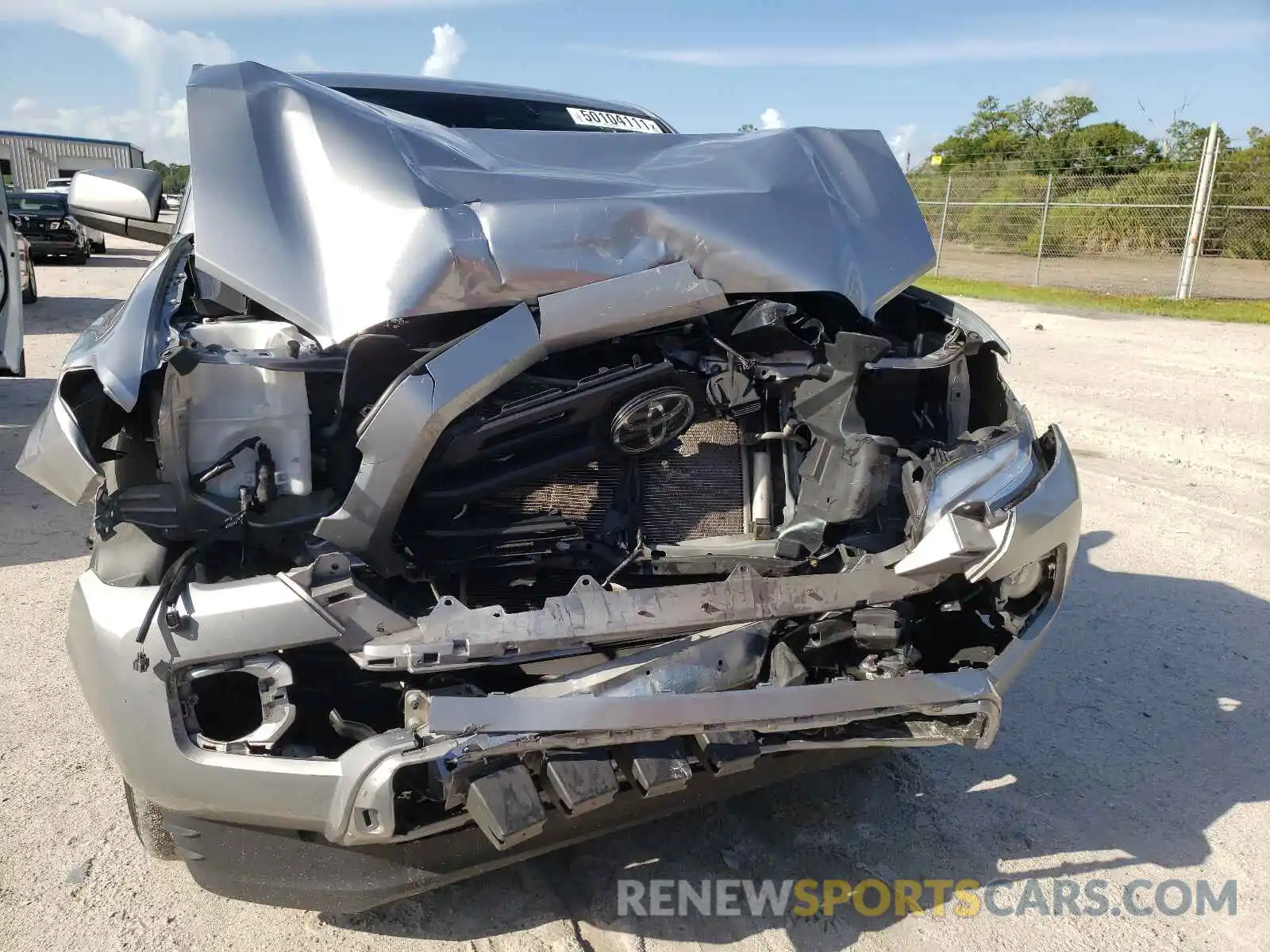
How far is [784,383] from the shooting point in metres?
2.67

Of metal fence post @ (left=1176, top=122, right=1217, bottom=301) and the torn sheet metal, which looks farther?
metal fence post @ (left=1176, top=122, right=1217, bottom=301)

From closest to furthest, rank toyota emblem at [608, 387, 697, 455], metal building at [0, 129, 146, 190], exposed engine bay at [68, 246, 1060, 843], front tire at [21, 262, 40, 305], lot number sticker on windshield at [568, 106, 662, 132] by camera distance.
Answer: exposed engine bay at [68, 246, 1060, 843]
toyota emblem at [608, 387, 697, 455]
lot number sticker on windshield at [568, 106, 662, 132]
front tire at [21, 262, 40, 305]
metal building at [0, 129, 146, 190]

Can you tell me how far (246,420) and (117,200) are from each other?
1788mm

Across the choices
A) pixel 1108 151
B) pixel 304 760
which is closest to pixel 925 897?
pixel 304 760

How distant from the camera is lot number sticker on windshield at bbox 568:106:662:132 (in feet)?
14.3

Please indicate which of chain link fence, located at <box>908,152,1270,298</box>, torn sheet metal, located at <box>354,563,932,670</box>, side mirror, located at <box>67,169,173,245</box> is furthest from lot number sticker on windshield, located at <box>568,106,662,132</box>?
chain link fence, located at <box>908,152,1270,298</box>

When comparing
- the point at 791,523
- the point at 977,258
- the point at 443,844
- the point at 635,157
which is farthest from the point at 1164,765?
the point at 977,258

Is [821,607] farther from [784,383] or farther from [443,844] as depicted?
[443,844]

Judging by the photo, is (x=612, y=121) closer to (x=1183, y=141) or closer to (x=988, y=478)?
(x=988, y=478)

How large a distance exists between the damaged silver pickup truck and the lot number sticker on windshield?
1.57 metres

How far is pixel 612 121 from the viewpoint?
4.47m

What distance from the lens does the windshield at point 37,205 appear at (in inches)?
772

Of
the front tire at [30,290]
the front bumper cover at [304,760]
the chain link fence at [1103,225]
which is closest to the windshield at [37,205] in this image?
the front tire at [30,290]

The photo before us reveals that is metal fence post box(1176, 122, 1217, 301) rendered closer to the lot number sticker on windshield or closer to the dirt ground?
the dirt ground
